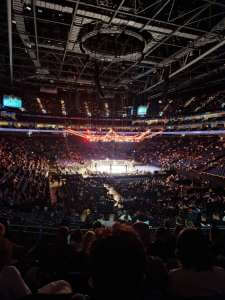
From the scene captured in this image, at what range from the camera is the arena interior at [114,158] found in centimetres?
206

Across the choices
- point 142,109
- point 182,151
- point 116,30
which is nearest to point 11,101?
point 142,109

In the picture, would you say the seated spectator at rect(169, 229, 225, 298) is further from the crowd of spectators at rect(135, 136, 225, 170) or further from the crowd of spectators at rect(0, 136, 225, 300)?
the crowd of spectators at rect(135, 136, 225, 170)

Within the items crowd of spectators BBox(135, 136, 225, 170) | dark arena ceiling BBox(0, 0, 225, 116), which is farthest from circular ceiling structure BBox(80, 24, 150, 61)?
crowd of spectators BBox(135, 136, 225, 170)

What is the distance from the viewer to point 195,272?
2.19 metres

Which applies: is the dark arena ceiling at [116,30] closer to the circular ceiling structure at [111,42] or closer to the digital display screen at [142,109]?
the circular ceiling structure at [111,42]

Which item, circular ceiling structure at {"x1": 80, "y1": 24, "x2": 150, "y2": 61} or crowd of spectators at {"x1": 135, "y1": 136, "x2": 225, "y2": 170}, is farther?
crowd of spectators at {"x1": 135, "y1": 136, "x2": 225, "y2": 170}

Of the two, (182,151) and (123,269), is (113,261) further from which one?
(182,151)

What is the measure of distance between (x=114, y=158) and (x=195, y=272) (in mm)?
39816

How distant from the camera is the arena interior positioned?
2.06m

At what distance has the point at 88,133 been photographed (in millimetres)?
41000

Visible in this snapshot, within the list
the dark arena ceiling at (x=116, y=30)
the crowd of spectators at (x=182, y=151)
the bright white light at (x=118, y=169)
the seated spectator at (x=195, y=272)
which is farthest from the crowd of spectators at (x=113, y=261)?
the bright white light at (x=118, y=169)

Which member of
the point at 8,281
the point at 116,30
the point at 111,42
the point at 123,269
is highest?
the point at 111,42

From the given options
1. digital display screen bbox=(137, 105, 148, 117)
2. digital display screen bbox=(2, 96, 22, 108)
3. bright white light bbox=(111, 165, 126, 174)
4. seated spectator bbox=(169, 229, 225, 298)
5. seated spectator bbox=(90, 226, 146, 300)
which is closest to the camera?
seated spectator bbox=(90, 226, 146, 300)

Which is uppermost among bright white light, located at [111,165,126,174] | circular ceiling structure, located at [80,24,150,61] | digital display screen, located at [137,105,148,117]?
circular ceiling structure, located at [80,24,150,61]
